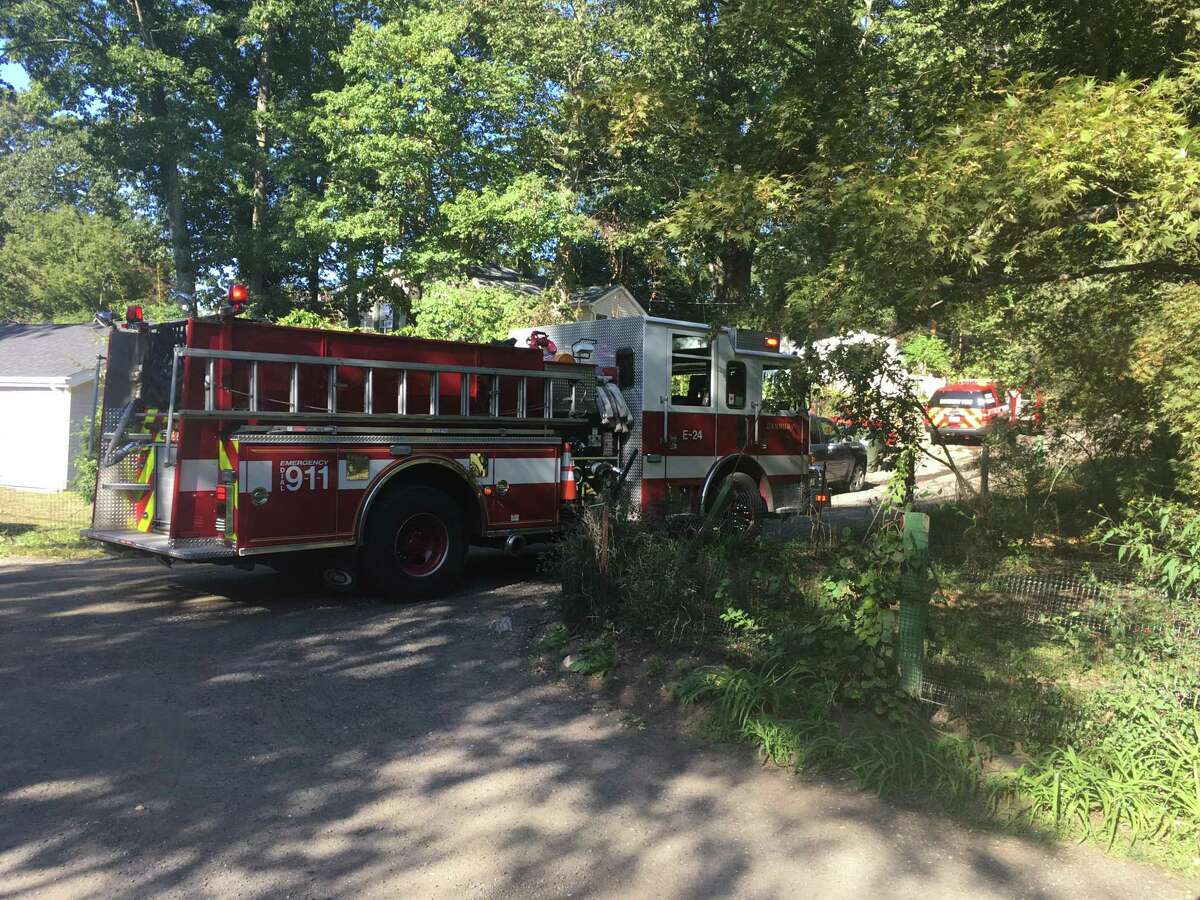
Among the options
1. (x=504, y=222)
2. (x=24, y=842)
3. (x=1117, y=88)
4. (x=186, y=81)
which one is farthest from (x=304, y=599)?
(x=186, y=81)

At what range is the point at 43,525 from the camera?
13.0 m

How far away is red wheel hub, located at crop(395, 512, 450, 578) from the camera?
26.4 ft

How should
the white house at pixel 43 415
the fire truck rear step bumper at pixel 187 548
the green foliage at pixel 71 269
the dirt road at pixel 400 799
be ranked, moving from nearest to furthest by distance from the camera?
the dirt road at pixel 400 799 < the fire truck rear step bumper at pixel 187 548 < the white house at pixel 43 415 < the green foliage at pixel 71 269

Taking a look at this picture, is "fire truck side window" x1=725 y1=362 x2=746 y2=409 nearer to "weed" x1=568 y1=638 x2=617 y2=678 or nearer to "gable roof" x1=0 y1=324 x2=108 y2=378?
"weed" x1=568 y1=638 x2=617 y2=678

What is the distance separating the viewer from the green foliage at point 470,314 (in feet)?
56.0

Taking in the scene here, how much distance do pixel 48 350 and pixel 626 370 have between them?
18309mm

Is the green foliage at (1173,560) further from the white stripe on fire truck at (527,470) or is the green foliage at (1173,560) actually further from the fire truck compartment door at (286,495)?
the fire truck compartment door at (286,495)

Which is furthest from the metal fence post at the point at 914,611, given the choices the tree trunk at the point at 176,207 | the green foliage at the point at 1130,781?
the tree trunk at the point at 176,207

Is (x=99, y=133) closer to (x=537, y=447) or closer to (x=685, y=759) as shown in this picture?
(x=537, y=447)

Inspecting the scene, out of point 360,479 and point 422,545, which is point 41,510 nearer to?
point 422,545

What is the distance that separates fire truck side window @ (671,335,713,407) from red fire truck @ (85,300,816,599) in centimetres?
2

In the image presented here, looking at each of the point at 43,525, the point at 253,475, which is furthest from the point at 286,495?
the point at 43,525

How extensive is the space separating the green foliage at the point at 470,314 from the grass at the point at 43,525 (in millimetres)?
6734

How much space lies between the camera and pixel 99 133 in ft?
73.8
